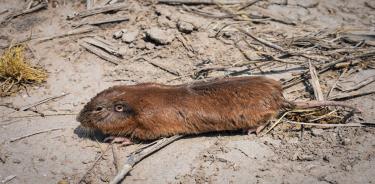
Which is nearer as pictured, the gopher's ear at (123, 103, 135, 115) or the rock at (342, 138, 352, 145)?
the rock at (342, 138, 352, 145)

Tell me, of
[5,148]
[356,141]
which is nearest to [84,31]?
[5,148]

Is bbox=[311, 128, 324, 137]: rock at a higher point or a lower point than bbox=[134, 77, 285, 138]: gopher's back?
lower

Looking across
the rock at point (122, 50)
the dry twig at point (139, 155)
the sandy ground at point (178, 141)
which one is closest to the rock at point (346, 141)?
the sandy ground at point (178, 141)

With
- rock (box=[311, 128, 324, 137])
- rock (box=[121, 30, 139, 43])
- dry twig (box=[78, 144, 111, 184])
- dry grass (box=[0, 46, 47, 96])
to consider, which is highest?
rock (box=[121, 30, 139, 43])

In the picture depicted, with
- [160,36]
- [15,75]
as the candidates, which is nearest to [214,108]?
[160,36]

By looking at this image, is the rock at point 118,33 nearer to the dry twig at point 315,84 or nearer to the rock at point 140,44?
the rock at point 140,44

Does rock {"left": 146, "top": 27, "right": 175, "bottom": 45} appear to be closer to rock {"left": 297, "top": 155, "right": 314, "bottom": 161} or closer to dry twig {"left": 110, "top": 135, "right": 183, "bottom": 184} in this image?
dry twig {"left": 110, "top": 135, "right": 183, "bottom": 184}

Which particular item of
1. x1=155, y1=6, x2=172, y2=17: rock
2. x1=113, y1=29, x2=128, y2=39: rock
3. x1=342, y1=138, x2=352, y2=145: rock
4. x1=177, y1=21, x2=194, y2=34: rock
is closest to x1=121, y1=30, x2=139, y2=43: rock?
x1=113, y1=29, x2=128, y2=39: rock
